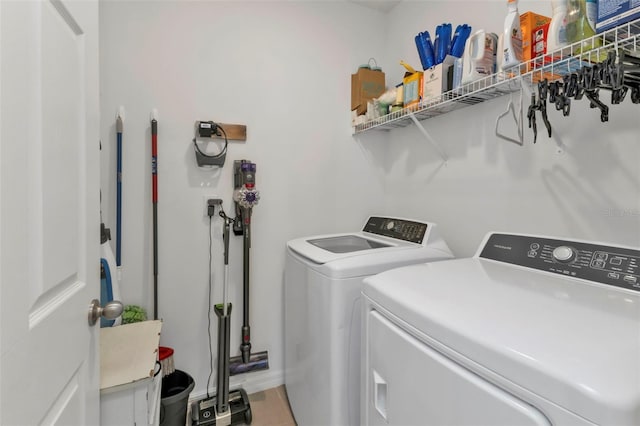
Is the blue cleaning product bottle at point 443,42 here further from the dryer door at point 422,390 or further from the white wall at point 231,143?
the dryer door at point 422,390

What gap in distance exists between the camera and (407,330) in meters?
0.86

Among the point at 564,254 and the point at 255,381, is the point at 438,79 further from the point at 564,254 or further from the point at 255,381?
the point at 255,381

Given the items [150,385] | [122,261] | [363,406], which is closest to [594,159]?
[363,406]

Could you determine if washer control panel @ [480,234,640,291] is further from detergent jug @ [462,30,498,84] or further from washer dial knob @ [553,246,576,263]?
detergent jug @ [462,30,498,84]

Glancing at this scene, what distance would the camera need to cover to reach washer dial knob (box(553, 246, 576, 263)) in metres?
1.06

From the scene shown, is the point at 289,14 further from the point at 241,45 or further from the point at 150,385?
Answer: the point at 150,385

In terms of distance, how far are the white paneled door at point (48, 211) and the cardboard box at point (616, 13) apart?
1.36 metres

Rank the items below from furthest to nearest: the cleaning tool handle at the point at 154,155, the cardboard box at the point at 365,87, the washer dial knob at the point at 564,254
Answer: the cardboard box at the point at 365,87
the cleaning tool handle at the point at 154,155
the washer dial knob at the point at 564,254

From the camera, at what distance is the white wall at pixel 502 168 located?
115 cm

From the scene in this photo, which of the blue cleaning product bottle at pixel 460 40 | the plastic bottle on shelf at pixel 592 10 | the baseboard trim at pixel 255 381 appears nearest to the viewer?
the plastic bottle on shelf at pixel 592 10

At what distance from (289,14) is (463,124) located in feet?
4.60

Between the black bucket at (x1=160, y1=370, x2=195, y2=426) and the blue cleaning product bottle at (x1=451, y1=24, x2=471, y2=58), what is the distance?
7.41 feet

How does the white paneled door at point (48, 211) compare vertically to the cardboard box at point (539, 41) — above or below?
below

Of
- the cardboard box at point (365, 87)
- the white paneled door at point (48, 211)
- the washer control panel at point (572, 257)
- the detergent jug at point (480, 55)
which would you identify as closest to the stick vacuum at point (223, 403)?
the white paneled door at point (48, 211)
